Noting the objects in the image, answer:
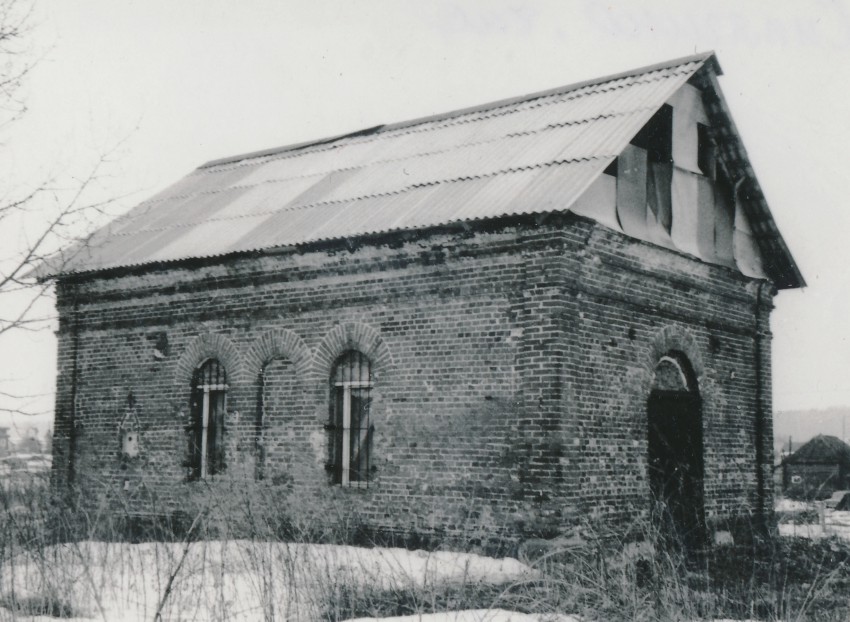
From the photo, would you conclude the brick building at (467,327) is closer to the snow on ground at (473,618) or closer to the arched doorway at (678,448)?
the arched doorway at (678,448)

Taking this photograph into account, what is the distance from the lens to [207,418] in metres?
14.0

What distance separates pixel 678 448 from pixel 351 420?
4.34 m

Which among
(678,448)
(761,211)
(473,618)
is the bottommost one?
(473,618)


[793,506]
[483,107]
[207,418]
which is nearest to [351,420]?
[207,418]

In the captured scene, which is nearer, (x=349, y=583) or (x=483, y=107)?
(x=349, y=583)

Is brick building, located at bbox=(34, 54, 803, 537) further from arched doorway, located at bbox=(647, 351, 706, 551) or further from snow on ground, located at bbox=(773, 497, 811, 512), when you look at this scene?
snow on ground, located at bbox=(773, 497, 811, 512)

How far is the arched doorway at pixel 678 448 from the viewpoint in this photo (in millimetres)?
12438

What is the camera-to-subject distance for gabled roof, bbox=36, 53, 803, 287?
11.8 meters

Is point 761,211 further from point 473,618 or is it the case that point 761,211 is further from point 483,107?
point 473,618

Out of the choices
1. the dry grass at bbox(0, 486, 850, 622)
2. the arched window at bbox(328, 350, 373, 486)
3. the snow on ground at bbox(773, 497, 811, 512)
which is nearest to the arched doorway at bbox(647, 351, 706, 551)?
the dry grass at bbox(0, 486, 850, 622)

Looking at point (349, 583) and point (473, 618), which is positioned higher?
point (349, 583)

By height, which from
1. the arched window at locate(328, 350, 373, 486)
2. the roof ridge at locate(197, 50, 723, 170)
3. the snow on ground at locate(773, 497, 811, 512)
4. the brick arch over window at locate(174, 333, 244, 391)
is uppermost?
the roof ridge at locate(197, 50, 723, 170)

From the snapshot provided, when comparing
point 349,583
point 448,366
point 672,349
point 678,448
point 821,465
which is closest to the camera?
point 349,583

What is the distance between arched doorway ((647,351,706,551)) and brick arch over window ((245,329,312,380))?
447 centimetres
